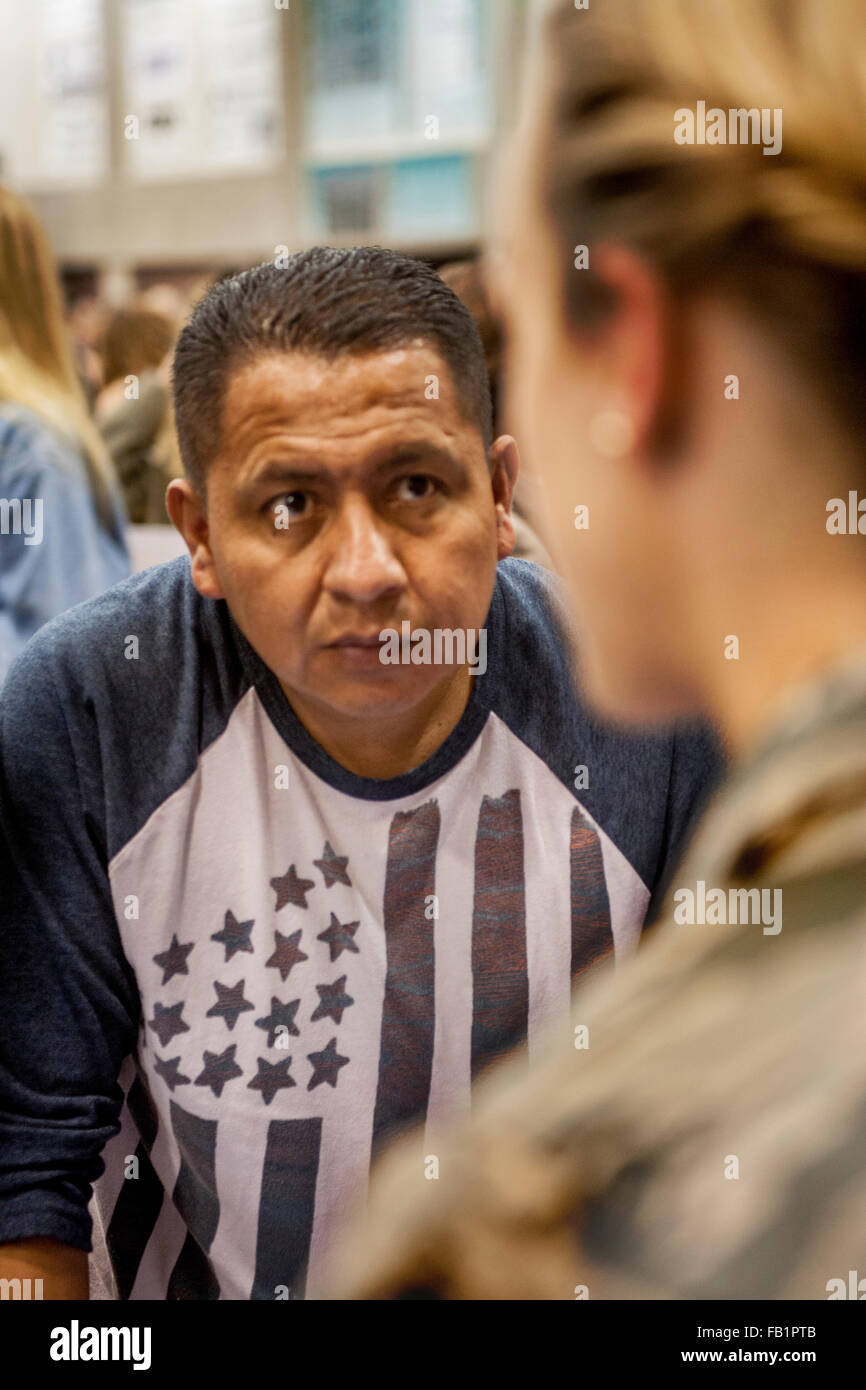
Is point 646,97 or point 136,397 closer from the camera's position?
point 646,97

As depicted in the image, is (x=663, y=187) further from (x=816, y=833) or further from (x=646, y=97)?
(x=816, y=833)

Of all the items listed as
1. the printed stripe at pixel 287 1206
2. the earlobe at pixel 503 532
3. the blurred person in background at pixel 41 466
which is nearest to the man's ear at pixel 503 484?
the earlobe at pixel 503 532

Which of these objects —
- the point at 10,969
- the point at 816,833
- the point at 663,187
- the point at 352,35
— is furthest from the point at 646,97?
the point at 352,35

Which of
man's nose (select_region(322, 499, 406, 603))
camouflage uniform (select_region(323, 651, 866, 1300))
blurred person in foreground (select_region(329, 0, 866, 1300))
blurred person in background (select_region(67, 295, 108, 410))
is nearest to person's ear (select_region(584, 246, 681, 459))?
blurred person in foreground (select_region(329, 0, 866, 1300))

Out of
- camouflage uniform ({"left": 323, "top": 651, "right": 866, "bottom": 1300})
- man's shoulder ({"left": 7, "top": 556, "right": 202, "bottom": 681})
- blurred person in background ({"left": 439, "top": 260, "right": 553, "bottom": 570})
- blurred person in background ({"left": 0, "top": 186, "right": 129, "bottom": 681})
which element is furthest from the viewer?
blurred person in background ({"left": 0, "top": 186, "right": 129, "bottom": 681})

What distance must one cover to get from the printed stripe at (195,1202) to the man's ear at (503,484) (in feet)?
1.68

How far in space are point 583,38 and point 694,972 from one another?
0.90 feet

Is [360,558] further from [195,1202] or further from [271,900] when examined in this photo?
[195,1202]

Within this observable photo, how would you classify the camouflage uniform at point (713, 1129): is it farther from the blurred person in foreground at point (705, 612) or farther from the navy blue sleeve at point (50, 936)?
the navy blue sleeve at point (50, 936)

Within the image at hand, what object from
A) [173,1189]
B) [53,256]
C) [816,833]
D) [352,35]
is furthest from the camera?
[53,256]

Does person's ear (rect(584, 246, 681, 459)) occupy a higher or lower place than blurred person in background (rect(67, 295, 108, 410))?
lower

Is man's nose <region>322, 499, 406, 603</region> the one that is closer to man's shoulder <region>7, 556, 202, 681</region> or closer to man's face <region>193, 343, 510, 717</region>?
man's face <region>193, 343, 510, 717</region>

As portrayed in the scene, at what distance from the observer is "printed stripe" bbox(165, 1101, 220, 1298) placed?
0.98 metres
